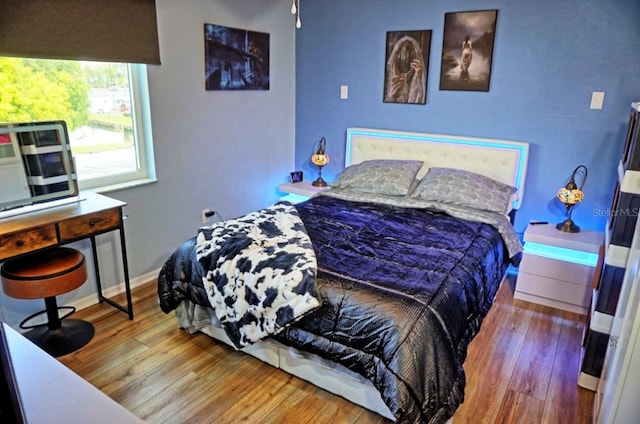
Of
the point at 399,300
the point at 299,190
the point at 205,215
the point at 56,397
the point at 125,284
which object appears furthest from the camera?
the point at 299,190

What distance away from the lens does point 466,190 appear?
126 inches

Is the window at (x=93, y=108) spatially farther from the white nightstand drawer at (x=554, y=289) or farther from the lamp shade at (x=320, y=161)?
the white nightstand drawer at (x=554, y=289)

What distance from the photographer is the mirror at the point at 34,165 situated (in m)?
2.35

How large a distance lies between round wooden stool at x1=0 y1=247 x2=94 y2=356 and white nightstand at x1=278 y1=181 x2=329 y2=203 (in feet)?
6.52

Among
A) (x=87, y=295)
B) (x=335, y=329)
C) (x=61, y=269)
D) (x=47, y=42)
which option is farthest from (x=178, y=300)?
(x=47, y=42)

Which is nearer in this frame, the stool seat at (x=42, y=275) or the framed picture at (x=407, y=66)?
the stool seat at (x=42, y=275)

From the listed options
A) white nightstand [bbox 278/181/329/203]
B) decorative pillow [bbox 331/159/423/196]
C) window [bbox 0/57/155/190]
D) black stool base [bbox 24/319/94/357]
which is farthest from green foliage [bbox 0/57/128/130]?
decorative pillow [bbox 331/159/423/196]

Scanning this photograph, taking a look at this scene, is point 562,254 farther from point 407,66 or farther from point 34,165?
point 34,165

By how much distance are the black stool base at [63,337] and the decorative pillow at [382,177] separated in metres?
2.17

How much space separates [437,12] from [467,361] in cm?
→ 267

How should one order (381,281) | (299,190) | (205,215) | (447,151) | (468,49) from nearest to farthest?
(381,281) < (468,49) < (447,151) < (205,215) < (299,190)

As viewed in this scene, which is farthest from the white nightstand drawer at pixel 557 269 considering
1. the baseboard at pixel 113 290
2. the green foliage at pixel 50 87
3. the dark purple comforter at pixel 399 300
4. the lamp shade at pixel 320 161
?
the green foliage at pixel 50 87

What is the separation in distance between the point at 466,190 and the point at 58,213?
267 cm

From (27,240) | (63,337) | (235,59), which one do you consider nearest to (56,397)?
(27,240)
